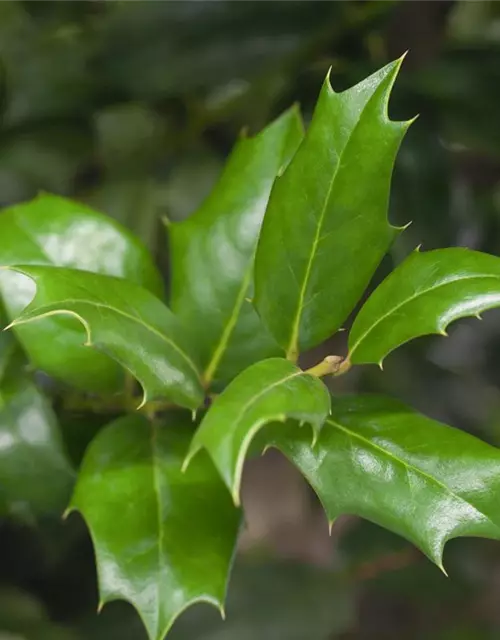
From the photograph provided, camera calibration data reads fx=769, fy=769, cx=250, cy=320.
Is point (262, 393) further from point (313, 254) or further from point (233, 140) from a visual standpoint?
point (233, 140)

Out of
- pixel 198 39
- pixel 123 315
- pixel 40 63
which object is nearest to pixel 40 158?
pixel 40 63

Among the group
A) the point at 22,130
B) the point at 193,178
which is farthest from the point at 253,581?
the point at 22,130

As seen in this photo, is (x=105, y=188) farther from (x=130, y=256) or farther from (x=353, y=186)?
(x=353, y=186)

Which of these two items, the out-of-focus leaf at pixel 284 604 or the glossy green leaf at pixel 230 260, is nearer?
the glossy green leaf at pixel 230 260

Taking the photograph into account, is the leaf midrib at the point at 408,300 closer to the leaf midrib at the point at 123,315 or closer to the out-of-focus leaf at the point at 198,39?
the leaf midrib at the point at 123,315

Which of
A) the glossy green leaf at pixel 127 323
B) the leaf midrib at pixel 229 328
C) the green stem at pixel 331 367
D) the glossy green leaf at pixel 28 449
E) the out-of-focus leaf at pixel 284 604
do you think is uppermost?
the glossy green leaf at pixel 127 323

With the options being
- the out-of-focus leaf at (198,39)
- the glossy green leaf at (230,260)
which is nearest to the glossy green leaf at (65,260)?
the glossy green leaf at (230,260)
